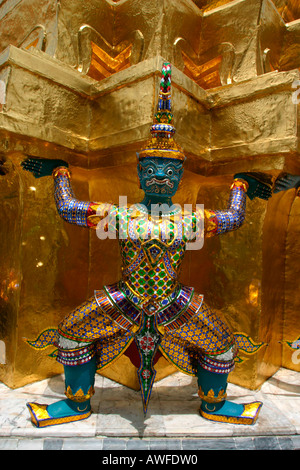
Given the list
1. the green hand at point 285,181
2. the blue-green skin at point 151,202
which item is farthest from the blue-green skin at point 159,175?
the green hand at point 285,181

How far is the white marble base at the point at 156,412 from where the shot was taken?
207cm

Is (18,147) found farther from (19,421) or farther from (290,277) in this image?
(290,277)

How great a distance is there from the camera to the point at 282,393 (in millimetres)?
2730

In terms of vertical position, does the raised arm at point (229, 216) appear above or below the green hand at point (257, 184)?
below

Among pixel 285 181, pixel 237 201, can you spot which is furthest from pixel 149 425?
pixel 285 181

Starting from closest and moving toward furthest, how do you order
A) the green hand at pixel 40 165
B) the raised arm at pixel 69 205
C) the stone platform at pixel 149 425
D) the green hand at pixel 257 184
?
the stone platform at pixel 149 425 < the raised arm at pixel 69 205 < the green hand at pixel 40 165 < the green hand at pixel 257 184

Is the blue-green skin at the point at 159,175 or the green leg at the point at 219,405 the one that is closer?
the blue-green skin at the point at 159,175

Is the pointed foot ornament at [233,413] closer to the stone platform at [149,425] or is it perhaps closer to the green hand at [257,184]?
the stone platform at [149,425]

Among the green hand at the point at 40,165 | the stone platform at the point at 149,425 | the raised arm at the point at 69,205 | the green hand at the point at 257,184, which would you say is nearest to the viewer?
the stone platform at the point at 149,425

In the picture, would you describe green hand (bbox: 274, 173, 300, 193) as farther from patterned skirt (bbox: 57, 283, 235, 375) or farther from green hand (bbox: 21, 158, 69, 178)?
green hand (bbox: 21, 158, 69, 178)

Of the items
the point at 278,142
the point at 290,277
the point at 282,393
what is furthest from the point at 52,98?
the point at 282,393

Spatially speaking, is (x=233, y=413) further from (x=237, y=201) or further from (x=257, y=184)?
(x=257, y=184)

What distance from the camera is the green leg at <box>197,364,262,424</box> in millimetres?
2201
